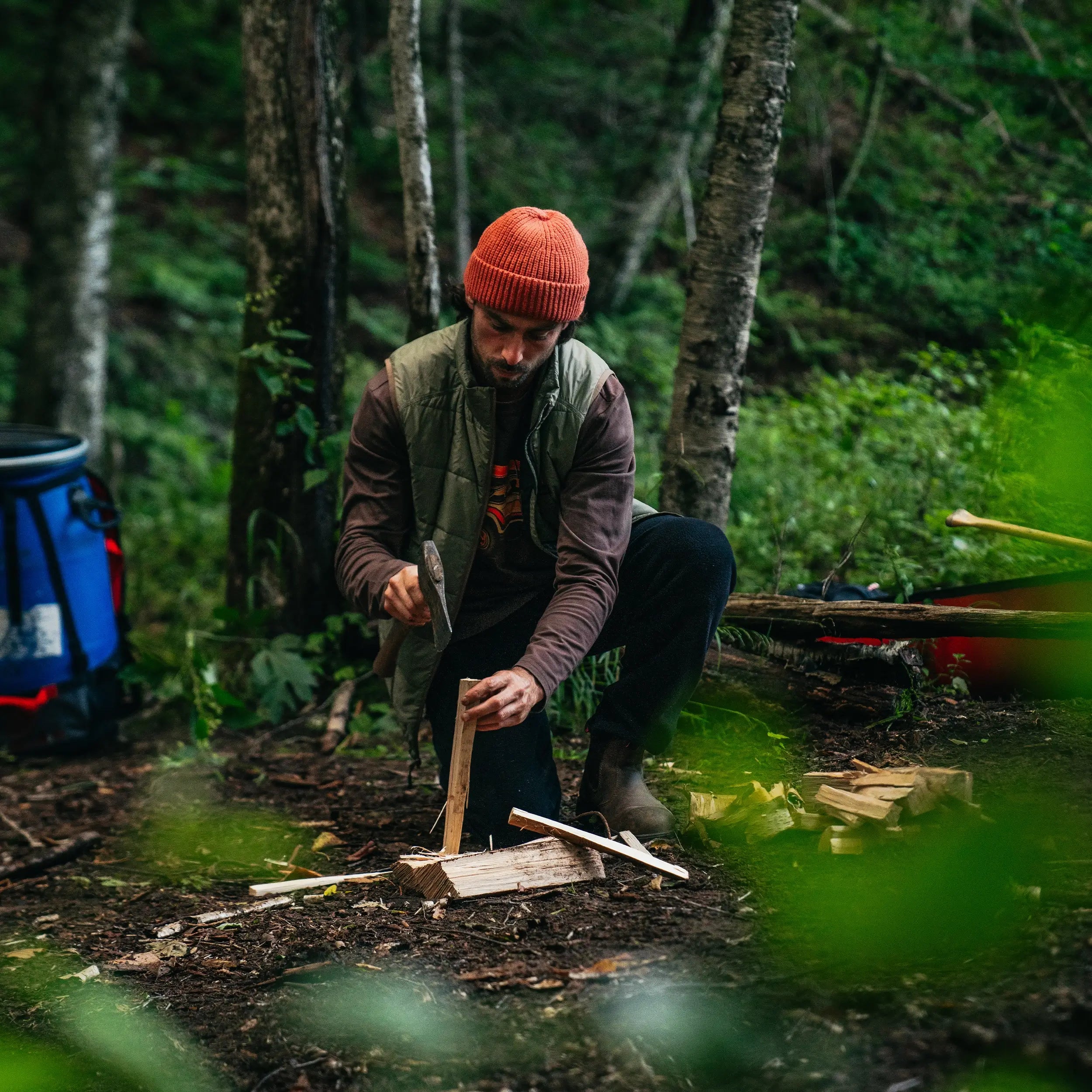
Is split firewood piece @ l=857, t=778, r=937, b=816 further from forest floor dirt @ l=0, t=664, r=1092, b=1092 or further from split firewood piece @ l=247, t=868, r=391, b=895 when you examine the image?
split firewood piece @ l=247, t=868, r=391, b=895

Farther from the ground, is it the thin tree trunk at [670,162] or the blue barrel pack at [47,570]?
the thin tree trunk at [670,162]

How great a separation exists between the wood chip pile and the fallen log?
564mm

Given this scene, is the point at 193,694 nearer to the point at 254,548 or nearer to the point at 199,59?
the point at 254,548

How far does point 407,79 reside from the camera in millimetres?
4348

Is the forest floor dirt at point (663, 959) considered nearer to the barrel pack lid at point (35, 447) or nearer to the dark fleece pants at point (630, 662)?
the dark fleece pants at point (630, 662)

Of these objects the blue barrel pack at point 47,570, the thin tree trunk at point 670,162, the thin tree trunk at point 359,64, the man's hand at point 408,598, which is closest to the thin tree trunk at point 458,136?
the thin tree trunk at point 359,64

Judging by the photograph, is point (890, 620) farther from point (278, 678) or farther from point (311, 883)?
point (278, 678)

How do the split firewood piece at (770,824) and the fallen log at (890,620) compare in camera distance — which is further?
the fallen log at (890,620)

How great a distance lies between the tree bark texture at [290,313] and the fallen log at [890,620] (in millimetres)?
1856

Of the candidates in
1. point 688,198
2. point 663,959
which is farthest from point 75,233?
point 663,959

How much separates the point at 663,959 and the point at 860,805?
26.7 inches

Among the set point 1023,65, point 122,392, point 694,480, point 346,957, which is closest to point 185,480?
point 122,392

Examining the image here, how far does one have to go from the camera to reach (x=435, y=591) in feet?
8.32

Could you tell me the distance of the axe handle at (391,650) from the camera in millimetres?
2988
